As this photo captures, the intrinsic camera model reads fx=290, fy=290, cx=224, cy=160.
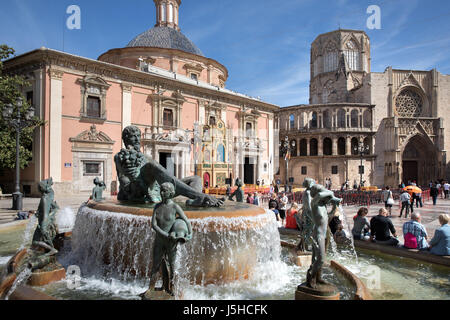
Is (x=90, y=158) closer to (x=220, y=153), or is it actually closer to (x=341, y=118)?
(x=220, y=153)

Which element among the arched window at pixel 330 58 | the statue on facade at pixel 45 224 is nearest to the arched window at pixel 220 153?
the statue on facade at pixel 45 224

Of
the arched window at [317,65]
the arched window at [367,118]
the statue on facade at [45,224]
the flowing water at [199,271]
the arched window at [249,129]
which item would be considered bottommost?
the flowing water at [199,271]

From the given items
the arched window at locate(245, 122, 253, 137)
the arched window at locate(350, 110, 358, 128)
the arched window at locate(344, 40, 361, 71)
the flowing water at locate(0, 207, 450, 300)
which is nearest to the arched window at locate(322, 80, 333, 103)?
the arched window at locate(344, 40, 361, 71)

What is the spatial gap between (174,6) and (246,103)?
15.3 m

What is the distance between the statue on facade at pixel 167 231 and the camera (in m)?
3.17

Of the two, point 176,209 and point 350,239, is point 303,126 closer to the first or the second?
point 350,239

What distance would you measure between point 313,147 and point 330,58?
52.7ft

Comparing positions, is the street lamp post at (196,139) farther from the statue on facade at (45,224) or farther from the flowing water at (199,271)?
the statue on facade at (45,224)

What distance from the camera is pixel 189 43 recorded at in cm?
3142

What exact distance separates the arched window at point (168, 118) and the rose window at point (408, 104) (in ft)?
103

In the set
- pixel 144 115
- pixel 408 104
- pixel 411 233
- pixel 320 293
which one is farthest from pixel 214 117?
pixel 408 104

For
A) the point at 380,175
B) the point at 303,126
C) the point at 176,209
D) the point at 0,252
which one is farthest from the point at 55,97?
the point at 380,175

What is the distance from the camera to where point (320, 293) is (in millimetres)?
3344

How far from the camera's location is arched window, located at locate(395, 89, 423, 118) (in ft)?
127
